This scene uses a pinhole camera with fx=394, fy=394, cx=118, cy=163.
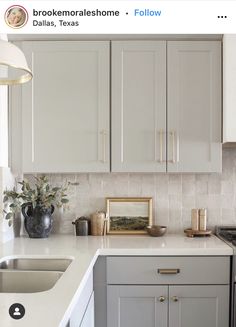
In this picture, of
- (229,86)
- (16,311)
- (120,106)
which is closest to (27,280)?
(16,311)

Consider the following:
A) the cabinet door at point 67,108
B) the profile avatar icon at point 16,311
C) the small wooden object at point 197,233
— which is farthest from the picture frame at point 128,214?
the profile avatar icon at point 16,311

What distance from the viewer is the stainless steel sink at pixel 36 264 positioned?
2.07m

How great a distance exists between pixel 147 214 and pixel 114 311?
78cm

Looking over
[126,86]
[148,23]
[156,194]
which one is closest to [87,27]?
[148,23]

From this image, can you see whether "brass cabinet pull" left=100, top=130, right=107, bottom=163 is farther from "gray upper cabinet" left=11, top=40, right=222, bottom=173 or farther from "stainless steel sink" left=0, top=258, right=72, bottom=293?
"stainless steel sink" left=0, top=258, right=72, bottom=293

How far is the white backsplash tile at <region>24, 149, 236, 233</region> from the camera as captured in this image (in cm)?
290

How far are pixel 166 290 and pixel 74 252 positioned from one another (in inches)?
23.7

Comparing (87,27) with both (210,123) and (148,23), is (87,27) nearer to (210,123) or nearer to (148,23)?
(148,23)

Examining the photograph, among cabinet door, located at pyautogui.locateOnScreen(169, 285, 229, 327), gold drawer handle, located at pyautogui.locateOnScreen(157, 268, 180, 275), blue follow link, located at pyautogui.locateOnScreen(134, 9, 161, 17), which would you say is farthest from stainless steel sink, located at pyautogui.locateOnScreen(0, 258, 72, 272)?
blue follow link, located at pyautogui.locateOnScreen(134, 9, 161, 17)

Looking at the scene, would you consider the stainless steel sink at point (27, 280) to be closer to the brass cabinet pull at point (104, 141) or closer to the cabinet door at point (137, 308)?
the cabinet door at point (137, 308)

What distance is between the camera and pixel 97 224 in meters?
2.78

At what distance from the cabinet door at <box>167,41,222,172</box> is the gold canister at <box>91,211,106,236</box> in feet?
1.98

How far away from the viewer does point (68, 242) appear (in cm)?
251

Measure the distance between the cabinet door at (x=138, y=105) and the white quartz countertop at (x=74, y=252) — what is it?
0.49m
